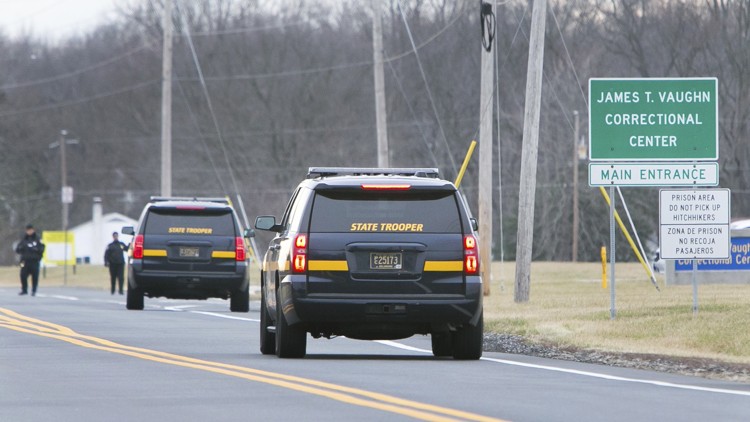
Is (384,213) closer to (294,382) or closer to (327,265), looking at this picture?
(327,265)

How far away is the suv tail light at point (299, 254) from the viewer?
16.5 meters

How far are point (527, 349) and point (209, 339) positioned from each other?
403cm

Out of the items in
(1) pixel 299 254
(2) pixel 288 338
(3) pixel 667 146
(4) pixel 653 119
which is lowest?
(2) pixel 288 338

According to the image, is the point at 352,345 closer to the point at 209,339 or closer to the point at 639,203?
the point at 209,339

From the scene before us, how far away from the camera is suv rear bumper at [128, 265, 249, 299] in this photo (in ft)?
97.5

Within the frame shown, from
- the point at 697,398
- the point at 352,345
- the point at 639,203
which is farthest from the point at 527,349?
the point at 639,203

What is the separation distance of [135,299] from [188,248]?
195cm

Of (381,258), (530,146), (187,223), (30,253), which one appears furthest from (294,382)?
(30,253)

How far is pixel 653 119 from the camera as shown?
925 inches

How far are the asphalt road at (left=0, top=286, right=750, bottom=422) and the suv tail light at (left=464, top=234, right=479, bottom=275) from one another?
91cm

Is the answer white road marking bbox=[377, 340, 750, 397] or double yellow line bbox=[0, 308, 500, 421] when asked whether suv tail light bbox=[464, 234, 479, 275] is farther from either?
double yellow line bbox=[0, 308, 500, 421]

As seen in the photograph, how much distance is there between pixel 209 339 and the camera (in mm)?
21375

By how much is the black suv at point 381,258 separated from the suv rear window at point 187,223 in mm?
13038

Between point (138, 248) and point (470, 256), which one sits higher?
point (138, 248)
